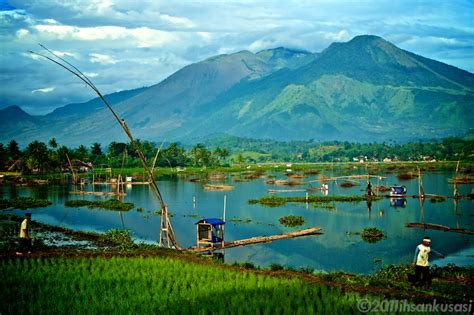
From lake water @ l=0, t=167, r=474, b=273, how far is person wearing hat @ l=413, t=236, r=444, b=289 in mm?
6309

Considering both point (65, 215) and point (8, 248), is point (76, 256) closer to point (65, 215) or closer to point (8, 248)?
point (8, 248)

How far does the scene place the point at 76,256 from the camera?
1828cm

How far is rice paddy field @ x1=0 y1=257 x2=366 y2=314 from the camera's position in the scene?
11.7 m

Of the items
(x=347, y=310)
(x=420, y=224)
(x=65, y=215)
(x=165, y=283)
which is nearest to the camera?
(x=347, y=310)

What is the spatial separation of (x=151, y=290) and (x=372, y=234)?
1789 centimetres

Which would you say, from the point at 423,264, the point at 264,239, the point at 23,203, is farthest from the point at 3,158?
the point at 423,264

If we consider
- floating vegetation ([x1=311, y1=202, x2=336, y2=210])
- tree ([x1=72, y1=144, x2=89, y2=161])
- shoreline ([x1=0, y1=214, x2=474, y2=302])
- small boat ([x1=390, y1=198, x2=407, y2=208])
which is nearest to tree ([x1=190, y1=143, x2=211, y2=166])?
tree ([x1=72, y1=144, x2=89, y2=161])

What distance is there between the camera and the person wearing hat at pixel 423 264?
13.8 m

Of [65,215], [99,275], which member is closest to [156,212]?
[65,215]

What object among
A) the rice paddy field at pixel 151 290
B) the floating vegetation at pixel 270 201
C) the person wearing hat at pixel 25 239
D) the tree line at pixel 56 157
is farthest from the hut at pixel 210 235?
the tree line at pixel 56 157

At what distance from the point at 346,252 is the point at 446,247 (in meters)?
5.04

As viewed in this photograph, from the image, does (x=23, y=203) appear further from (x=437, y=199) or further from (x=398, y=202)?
(x=437, y=199)

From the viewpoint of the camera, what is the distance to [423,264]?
1398 cm

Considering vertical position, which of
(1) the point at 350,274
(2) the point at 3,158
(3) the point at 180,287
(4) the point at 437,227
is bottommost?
(1) the point at 350,274
